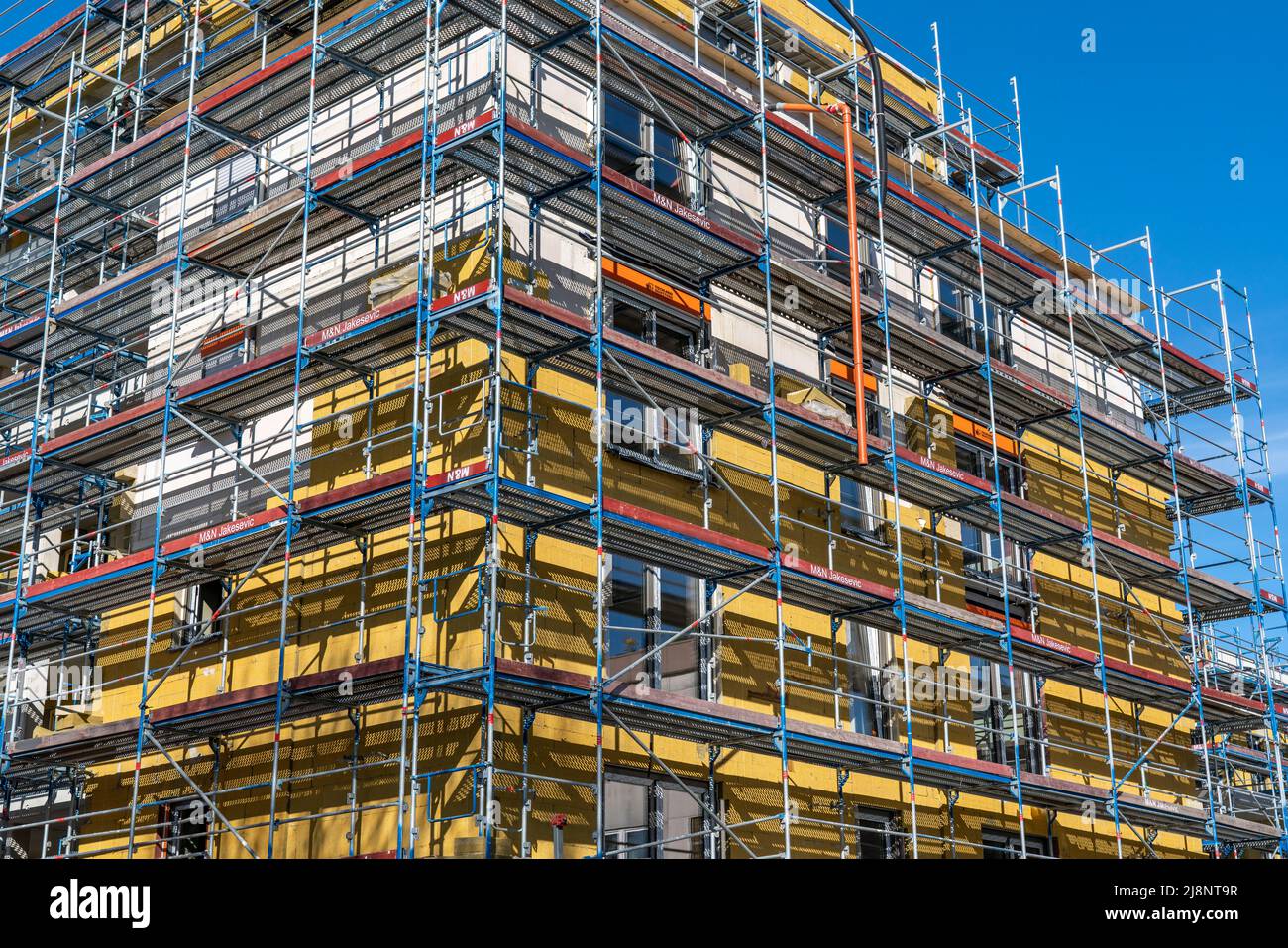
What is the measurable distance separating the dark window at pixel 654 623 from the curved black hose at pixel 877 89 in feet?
19.7

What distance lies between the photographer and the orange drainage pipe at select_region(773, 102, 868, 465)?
21.0 m

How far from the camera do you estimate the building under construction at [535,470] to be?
17.6 metres

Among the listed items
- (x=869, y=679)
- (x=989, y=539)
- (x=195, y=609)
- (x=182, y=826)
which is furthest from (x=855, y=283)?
(x=182, y=826)

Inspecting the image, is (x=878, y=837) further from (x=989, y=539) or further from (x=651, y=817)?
(x=989, y=539)

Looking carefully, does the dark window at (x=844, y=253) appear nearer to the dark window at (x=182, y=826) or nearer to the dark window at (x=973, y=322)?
the dark window at (x=973, y=322)

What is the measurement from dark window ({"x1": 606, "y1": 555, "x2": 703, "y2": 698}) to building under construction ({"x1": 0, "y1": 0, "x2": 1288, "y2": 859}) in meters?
0.06

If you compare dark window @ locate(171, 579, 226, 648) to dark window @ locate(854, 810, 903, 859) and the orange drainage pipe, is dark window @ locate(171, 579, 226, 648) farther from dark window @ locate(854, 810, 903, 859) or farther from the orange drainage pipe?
dark window @ locate(854, 810, 903, 859)

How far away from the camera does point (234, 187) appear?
22250 mm

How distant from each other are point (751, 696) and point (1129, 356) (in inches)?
507

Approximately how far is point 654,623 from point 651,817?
7.60ft

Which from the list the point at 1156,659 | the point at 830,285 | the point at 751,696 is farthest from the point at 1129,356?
the point at 751,696

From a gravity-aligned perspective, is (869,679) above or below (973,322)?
below

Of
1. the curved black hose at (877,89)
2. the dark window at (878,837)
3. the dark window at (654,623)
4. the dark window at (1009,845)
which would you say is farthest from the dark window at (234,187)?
the dark window at (1009,845)

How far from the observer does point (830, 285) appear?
72.6 feet
